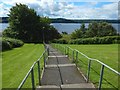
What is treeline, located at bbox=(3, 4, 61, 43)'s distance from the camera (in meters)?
71.8

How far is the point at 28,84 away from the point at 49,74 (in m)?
1.56

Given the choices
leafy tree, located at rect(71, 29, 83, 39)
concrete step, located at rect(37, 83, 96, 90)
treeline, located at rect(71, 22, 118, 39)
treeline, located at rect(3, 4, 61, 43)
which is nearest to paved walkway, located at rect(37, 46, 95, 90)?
concrete step, located at rect(37, 83, 96, 90)

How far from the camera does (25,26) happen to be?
2859 inches

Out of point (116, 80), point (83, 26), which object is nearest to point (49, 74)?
point (116, 80)

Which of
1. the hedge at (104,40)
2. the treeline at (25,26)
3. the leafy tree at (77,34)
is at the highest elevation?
the treeline at (25,26)

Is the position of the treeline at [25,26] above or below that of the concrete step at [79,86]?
above

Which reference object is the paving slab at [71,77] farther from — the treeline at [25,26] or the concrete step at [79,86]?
the treeline at [25,26]

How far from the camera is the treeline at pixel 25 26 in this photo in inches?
2827

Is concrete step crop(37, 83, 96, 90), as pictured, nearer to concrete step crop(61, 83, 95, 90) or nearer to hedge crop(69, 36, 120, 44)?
concrete step crop(61, 83, 95, 90)

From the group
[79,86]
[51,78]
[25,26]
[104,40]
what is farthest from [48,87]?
[25,26]

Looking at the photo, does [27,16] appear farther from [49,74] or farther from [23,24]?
[49,74]

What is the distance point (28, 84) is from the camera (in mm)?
8008

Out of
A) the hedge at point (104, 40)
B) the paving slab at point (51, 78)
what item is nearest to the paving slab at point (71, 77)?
the paving slab at point (51, 78)

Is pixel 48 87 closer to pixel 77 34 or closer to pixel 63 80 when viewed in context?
pixel 63 80
